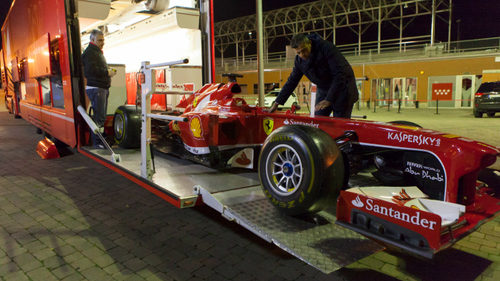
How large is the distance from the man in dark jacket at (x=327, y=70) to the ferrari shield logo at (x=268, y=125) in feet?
0.44

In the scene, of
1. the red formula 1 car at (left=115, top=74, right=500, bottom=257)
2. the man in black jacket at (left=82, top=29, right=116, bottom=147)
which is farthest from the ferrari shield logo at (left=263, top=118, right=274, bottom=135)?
the man in black jacket at (left=82, top=29, right=116, bottom=147)

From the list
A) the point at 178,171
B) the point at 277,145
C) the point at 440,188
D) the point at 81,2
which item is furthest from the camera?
the point at 81,2

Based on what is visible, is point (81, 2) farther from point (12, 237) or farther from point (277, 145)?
point (277, 145)

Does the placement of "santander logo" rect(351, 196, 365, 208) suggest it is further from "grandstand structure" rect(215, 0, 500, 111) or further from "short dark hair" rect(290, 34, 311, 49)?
"grandstand structure" rect(215, 0, 500, 111)

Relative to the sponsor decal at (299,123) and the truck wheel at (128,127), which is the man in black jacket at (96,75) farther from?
the sponsor decal at (299,123)

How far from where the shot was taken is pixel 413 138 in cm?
269

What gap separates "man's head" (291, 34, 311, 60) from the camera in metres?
3.81

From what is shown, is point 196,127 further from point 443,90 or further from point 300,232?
point 443,90

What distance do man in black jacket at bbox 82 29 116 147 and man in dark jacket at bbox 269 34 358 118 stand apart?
9.80ft

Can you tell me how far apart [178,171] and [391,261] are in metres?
2.37

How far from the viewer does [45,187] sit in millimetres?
5215

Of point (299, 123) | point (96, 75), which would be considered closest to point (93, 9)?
point (96, 75)

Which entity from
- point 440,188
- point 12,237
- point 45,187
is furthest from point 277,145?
point 45,187

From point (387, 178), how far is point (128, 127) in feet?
12.1
